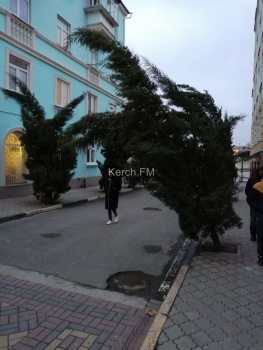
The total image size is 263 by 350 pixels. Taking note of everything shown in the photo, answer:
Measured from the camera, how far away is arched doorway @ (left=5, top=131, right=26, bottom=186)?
1386cm

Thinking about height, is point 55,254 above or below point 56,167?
below

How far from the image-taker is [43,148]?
39.1 feet

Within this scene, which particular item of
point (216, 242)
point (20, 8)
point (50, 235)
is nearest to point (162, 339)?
point (216, 242)

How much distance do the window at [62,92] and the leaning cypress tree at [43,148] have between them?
5520 millimetres

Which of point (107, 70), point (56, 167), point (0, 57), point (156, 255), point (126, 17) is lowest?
point (156, 255)

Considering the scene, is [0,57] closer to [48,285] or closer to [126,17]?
[48,285]

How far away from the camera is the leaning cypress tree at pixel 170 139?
5.23 m

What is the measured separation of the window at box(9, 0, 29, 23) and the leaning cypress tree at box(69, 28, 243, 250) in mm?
10713

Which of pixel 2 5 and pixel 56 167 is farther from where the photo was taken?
pixel 2 5

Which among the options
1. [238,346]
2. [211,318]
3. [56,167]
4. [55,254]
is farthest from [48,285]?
[56,167]

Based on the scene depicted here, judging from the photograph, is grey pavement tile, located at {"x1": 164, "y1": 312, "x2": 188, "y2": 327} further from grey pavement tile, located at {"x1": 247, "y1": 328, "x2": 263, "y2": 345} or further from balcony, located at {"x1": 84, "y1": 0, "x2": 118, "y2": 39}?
balcony, located at {"x1": 84, "y1": 0, "x2": 118, "y2": 39}

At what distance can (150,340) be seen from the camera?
3021 mm

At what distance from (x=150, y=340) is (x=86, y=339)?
65 centimetres

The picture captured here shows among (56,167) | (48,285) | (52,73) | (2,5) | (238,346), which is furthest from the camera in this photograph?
(52,73)
